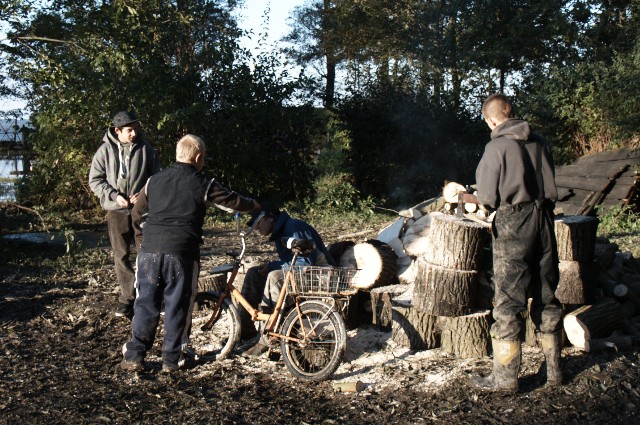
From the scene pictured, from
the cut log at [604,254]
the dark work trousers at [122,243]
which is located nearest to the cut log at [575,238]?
the cut log at [604,254]

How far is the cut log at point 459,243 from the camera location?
5.62m

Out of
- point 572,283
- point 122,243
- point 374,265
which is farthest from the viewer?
point 374,265

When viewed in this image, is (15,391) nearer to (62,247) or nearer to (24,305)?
(24,305)

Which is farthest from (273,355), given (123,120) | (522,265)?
(123,120)

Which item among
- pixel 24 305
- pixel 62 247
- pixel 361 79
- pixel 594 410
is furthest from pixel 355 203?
pixel 594 410

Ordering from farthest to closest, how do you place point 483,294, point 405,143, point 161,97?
1. point 405,143
2. point 161,97
3. point 483,294

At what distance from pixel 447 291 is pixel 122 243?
3068 millimetres

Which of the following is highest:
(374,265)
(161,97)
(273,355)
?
(161,97)

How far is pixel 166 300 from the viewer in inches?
208

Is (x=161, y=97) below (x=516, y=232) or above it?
above

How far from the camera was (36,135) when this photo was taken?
14.8 metres

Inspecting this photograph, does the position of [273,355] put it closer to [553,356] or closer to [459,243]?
Result: [459,243]

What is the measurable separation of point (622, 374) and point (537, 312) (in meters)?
0.84

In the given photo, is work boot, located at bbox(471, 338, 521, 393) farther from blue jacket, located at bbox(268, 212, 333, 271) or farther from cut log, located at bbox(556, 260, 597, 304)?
blue jacket, located at bbox(268, 212, 333, 271)
